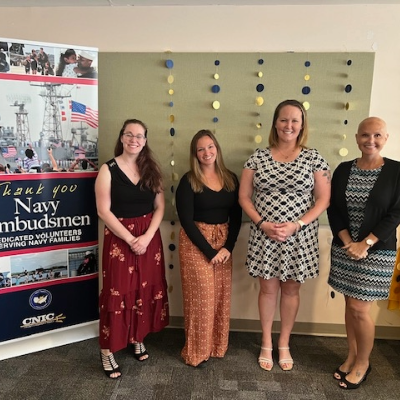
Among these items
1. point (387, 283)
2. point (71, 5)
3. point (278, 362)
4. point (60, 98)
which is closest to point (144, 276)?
point (278, 362)

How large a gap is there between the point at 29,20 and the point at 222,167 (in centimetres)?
176

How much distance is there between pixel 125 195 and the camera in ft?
7.30

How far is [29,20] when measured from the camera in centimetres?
266

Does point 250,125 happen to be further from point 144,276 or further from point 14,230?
point 14,230

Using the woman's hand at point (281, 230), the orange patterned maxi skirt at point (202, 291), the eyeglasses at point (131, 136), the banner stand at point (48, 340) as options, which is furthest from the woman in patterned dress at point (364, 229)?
the banner stand at point (48, 340)

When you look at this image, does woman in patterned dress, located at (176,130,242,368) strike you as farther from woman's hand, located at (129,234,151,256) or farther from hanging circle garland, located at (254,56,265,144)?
hanging circle garland, located at (254,56,265,144)

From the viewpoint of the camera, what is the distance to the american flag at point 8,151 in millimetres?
2318

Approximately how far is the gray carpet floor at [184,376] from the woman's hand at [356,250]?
0.82 meters

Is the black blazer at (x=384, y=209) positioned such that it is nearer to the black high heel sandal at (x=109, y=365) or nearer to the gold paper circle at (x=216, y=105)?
the gold paper circle at (x=216, y=105)

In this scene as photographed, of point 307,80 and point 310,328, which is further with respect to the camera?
point 310,328

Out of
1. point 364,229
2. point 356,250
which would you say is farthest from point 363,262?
point 364,229

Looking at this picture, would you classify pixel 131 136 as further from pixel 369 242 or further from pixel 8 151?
pixel 369 242

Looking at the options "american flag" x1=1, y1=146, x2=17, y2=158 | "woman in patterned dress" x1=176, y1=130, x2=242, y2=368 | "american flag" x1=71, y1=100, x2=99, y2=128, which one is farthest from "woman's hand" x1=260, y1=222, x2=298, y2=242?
"american flag" x1=1, y1=146, x2=17, y2=158

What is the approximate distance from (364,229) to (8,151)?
218 centimetres
